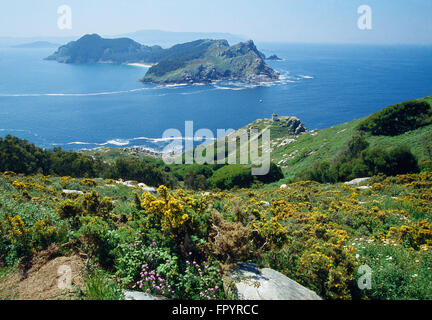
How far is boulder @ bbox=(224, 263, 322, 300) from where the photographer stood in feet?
16.7

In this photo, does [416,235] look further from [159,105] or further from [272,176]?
[159,105]

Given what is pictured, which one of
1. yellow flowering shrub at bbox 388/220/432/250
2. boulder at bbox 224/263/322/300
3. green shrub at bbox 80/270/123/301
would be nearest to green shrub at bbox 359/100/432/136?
yellow flowering shrub at bbox 388/220/432/250

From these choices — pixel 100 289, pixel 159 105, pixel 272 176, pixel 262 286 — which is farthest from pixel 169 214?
pixel 159 105

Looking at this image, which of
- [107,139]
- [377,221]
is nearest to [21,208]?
[377,221]

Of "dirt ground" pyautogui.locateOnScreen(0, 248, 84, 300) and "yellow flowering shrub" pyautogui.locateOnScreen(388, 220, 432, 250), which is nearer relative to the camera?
"dirt ground" pyautogui.locateOnScreen(0, 248, 84, 300)

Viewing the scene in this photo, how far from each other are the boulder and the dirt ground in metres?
3.21

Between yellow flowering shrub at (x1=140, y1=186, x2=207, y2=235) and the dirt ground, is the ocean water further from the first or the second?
the dirt ground

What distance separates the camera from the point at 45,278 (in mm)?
5641

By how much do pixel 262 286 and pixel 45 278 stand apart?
4.65 m

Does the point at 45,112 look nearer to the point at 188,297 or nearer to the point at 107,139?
the point at 107,139

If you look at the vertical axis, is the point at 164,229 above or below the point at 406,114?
below

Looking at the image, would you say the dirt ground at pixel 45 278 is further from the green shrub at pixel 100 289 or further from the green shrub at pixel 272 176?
the green shrub at pixel 272 176

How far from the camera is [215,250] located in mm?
6109
